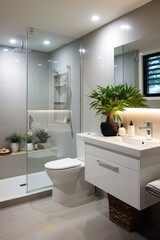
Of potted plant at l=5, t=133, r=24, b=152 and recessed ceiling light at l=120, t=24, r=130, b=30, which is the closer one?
recessed ceiling light at l=120, t=24, r=130, b=30

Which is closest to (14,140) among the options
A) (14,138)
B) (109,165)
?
(14,138)

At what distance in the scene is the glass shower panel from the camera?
10.8 feet

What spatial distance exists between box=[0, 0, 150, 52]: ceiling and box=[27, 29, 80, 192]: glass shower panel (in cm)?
26

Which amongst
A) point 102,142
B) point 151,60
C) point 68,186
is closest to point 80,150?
point 68,186

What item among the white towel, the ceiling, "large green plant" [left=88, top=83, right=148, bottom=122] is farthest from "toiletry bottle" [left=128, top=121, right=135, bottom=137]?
the ceiling

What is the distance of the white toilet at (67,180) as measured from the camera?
2.60 metres

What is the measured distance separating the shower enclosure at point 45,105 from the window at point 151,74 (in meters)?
1.30

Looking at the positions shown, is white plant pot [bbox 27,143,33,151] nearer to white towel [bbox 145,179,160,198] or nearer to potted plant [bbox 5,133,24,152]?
potted plant [bbox 5,133,24,152]

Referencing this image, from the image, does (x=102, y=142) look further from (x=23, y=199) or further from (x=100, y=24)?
(x=100, y=24)

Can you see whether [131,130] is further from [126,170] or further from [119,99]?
[126,170]

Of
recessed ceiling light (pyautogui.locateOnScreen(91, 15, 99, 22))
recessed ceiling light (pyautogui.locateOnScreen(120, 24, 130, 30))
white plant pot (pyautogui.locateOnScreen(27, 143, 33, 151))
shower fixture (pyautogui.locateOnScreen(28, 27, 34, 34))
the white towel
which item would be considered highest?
shower fixture (pyautogui.locateOnScreen(28, 27, 34, 34))

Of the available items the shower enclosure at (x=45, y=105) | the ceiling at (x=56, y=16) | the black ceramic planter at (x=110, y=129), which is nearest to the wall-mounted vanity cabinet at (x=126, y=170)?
the black ceramic planter at (x=110, y=129)

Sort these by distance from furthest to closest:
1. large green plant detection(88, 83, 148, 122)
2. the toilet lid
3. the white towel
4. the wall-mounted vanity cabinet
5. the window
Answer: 1. the toilet lid
2. large green plant detection(88, 83, 148, 122)
3. the window
4. the wall-mounted vanity cabinet
5. the white towel

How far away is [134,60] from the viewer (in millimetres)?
2344
